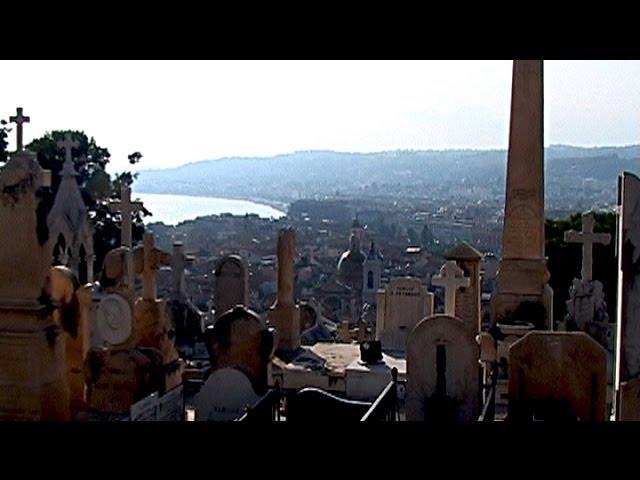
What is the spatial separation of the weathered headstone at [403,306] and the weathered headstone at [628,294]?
24.5 ft

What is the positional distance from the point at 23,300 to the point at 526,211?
23.7 ft

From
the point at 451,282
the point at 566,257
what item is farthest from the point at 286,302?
the point at 566,257

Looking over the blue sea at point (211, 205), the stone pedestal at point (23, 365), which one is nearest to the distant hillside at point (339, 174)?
the blue sea at point (211, 205)

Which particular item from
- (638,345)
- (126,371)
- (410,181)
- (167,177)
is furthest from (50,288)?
(167,177)

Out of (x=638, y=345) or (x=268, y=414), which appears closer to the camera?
(x=638, y=345)

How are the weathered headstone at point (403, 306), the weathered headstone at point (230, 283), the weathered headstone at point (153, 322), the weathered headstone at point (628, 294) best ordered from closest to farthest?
the weathered headstone at point (628, 294), the weathered headstone at point (153, 322), the weathered headstone at point (230, 283), the weathered headstone at point (403, 306)

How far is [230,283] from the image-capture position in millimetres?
11680

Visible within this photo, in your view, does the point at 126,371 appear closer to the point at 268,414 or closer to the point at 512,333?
the point at 268,414

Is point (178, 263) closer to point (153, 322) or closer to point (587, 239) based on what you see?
point (153, 322)

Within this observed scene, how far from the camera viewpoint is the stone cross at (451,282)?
1086cm

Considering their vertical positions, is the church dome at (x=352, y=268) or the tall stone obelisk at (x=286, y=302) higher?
the tall stone obelisk at (x=286, y=302)

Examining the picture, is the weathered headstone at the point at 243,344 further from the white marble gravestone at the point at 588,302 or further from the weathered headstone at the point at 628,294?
the white marble gravestone at the point at 588,302
